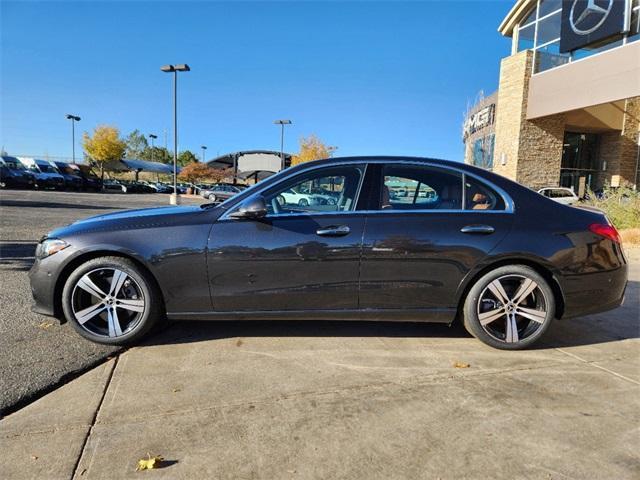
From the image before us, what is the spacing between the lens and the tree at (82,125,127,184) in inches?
2292

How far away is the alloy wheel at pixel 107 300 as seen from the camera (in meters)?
3.56

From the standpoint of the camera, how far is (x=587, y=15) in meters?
20.6

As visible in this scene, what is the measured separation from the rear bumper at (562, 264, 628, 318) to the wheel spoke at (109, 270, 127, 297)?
355 cm

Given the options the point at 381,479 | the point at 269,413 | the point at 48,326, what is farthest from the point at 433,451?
the point at 48,326

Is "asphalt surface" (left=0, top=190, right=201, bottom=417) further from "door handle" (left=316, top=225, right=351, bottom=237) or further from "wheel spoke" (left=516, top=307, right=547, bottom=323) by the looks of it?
"wheel spoke" (left=516, top=307, right=547, bottom=323)

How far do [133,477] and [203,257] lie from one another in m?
1.73

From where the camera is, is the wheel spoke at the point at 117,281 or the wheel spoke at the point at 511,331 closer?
the wheel spoke at the point at 117,281

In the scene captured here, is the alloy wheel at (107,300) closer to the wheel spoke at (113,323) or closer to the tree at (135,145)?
the wheel spoke at (113,323)

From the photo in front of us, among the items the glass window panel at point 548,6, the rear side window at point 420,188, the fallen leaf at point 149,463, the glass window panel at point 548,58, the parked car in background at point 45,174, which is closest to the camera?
the fallen leaf at point 149,463

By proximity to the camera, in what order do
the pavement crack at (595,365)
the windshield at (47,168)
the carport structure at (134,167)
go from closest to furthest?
the pavement crack at (595,365) < the windshield at (47,168) < the carport structure at (134,167)

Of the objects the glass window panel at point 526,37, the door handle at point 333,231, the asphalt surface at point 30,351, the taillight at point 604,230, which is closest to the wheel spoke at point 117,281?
the asphalt surface at point 30,351

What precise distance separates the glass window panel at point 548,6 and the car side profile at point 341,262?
24721 millimetres

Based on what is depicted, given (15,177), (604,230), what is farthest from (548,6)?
(15,177)

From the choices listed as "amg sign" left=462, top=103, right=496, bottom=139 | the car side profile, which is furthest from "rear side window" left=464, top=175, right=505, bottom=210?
"amg sign" left=462, top=103, right=496, bottom=139
